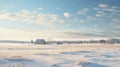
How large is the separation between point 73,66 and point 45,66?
1.60m

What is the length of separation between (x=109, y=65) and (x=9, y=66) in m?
6.06

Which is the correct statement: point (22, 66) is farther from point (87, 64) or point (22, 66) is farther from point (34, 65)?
point (87, 64)

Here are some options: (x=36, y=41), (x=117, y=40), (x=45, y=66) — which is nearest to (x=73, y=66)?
(x=45, y=66)

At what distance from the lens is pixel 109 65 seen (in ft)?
46.2

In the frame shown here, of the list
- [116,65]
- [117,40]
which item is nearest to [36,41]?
[117,40]

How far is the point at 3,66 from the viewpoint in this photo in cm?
1192

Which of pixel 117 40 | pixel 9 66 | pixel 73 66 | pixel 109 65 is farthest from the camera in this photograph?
A: pixel 117 40

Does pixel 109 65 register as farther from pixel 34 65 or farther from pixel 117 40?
pixel 117 40

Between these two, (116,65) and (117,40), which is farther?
(117,40)

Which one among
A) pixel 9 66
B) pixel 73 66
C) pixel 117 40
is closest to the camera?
pixel 9 66

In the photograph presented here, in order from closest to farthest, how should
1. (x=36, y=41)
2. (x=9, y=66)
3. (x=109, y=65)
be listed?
(x=9, y=66) < (x=109, y=65) < (x=36, y=41)

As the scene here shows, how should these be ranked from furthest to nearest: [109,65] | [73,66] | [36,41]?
[36,41] → [109,65] → [73,66]

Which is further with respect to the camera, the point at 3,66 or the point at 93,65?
the point at 93,65

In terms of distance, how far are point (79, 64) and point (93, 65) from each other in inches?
33.1
